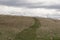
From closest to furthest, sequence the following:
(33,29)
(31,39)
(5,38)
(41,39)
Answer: (31,39) → (33,29) → (41,39) → (5,38)

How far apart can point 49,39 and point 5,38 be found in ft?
32.2

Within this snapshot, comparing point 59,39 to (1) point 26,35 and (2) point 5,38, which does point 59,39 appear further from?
(2) point 5,38

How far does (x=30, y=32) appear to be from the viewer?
33.7 m

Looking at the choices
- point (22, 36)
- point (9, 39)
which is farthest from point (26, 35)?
point (9, 39)

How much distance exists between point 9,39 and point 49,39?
8869 millimetres

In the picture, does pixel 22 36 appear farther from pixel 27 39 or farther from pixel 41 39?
pixel 41 39

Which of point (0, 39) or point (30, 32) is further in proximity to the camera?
point (0, 39)

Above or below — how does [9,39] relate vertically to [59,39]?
below

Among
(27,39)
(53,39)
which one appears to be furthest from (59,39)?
(27,39)

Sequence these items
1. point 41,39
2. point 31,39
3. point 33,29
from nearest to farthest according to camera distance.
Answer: point 31,39
point 33,29
point 41,39

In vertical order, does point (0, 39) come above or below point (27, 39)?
below

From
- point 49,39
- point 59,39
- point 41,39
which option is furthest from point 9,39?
point 59,39

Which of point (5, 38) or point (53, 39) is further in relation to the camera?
point (5, 38)

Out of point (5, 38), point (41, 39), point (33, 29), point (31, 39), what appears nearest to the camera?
point (31, 39)
